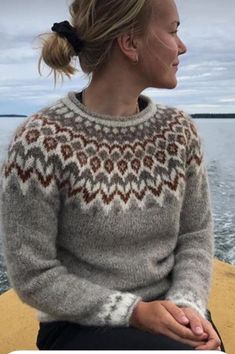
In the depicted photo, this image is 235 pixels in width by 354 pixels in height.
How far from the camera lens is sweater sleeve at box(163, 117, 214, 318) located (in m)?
1.06

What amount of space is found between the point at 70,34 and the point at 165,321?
57 centimetres

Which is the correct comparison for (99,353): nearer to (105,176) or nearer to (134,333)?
(134,333)

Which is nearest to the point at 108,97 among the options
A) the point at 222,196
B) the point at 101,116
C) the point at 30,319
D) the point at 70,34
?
the point at 101,116

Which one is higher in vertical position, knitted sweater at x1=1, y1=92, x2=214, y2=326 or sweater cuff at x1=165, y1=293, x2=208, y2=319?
knitted sweater at x1=1, y1=92, x2=214, y2=326

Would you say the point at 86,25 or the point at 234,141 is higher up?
the point at 86,25

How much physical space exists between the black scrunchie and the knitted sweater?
11cm

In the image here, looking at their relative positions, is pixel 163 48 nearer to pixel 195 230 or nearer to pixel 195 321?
pixel 195 230

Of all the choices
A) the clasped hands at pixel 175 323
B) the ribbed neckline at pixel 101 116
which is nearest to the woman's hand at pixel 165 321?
the clasped hands at pixel 175 323

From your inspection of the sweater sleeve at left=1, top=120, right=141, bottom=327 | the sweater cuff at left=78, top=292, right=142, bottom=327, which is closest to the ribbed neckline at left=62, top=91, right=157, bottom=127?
the sweater sleeve at left=1, top=120, right=141, bottom=327

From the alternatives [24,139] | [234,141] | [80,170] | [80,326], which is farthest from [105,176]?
[234,141]

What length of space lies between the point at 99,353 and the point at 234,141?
10.3 meters

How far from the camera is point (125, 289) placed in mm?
1013

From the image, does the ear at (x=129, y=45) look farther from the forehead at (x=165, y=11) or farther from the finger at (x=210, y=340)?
the finger at (x=210, y=340)

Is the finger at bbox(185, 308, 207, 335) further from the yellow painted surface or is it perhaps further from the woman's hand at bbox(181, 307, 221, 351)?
the yellow painted surface
